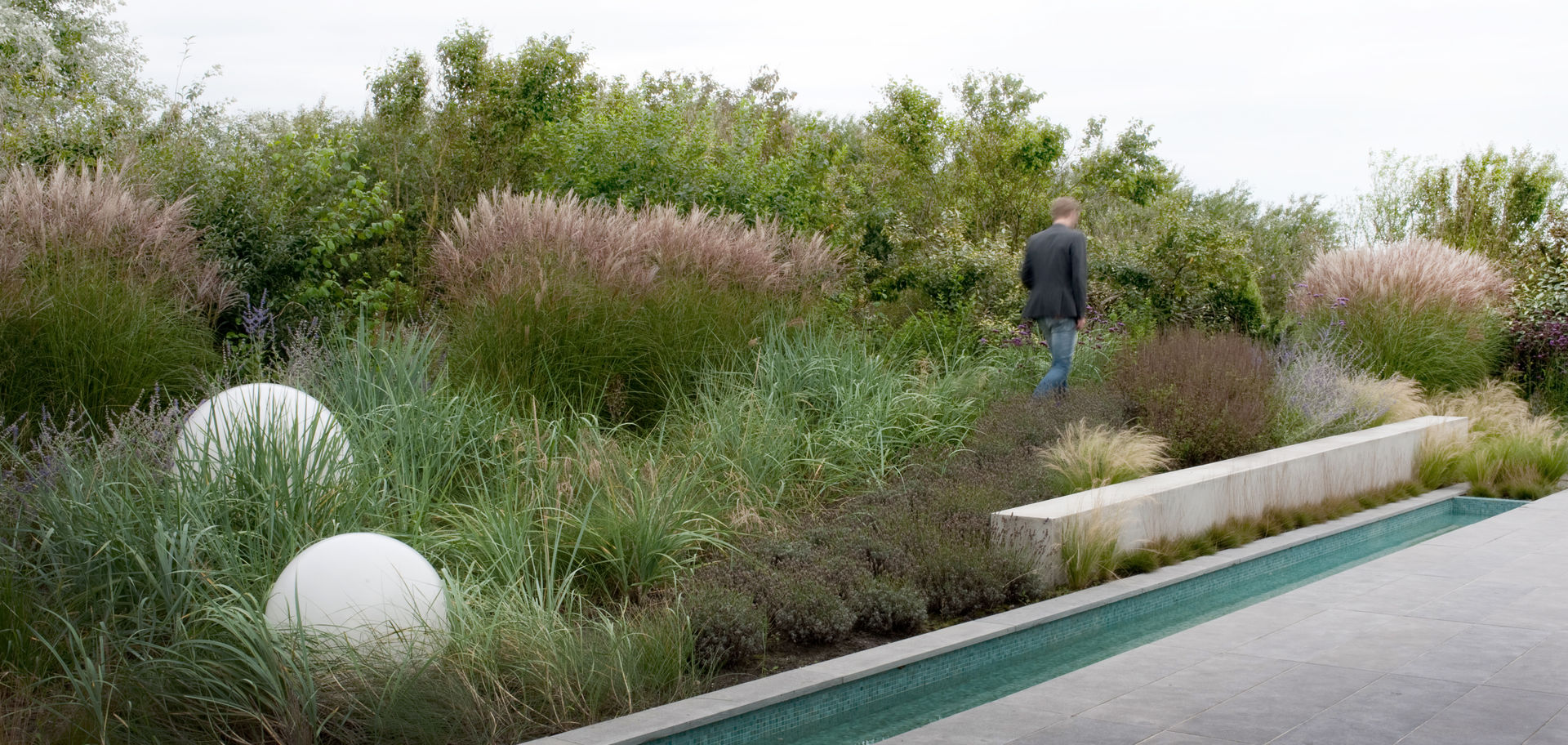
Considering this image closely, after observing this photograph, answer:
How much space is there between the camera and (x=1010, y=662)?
4.39 metres

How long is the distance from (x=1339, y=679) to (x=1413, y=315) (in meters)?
8.63

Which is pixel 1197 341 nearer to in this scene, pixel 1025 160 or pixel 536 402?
pixel 536 402

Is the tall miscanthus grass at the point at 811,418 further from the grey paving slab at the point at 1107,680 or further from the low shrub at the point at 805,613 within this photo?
the grey paving slab at the point at 1107,680

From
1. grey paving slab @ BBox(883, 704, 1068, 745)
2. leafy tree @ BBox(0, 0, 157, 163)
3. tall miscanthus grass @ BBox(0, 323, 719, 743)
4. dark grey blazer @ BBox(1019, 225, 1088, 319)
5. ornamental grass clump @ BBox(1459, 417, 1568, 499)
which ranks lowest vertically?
ornamental grass clump @ BBox(1459, 417, 1568, 499)

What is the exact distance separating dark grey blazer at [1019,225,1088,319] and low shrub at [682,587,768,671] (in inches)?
169

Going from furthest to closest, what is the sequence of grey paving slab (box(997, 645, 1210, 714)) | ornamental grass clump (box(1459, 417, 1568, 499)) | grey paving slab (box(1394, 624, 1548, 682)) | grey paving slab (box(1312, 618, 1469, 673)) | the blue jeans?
ornamental grass clump (box(1459, 417, 1568, 499)), the blue jeans, grey paving slab (box(1312, 618, 1469, 673)), grey paving slab (box(1394, 624, 1548, 682)), grey paving slab (box(997, 645, 1210, 714))

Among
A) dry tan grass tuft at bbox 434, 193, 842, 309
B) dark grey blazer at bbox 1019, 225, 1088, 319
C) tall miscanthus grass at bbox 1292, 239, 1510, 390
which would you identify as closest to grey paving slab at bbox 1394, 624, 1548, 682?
dark grey blazer at bbox 1019, 225, 1088, 319

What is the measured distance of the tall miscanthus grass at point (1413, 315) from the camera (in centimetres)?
1094

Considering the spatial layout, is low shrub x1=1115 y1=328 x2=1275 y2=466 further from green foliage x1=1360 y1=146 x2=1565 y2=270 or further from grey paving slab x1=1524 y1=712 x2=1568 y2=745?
green foliage x1=1360 y1=146 x2=1565 y2=270

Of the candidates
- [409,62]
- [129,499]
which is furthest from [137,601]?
[409,62]

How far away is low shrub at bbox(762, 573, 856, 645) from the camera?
4145 millimetres

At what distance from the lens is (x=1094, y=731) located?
316 centimetres

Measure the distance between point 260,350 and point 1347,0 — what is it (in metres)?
5.38

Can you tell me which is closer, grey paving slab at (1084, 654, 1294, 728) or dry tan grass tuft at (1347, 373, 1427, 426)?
grey paving slab at (1084, 654, 1294, 728)
